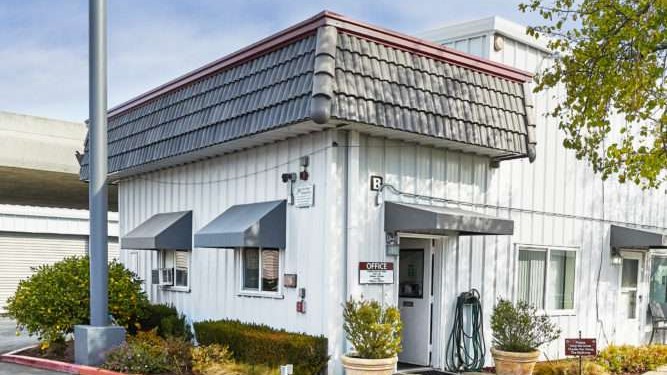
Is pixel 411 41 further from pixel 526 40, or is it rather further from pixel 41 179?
pixel 41 179

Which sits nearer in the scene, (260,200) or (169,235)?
(260,200)

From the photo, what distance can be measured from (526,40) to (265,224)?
236 inches

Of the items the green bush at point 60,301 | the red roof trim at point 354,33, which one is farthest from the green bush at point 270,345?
the red roof trim at point 354,33

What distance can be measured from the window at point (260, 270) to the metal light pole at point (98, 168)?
222 centimetres

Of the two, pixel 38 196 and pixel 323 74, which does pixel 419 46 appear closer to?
pixel 323 74

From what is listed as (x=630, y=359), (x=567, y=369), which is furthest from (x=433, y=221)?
(x=630, y=359)

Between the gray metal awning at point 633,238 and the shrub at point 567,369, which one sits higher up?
the gray metal awning at point 633,238

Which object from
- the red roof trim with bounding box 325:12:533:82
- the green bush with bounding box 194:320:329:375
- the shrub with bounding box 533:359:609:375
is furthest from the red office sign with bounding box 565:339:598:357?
the red roof trim with bounding box 325:12:533:82

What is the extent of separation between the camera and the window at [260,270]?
10.6 meters

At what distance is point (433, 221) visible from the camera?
939 centimetres

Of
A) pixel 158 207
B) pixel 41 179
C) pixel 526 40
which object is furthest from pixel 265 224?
pixel 41 179

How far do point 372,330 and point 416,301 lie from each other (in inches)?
98.9

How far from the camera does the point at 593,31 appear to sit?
35.9 ft

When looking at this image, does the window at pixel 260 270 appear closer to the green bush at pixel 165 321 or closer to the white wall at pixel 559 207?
the green bush at pixel 165 321
